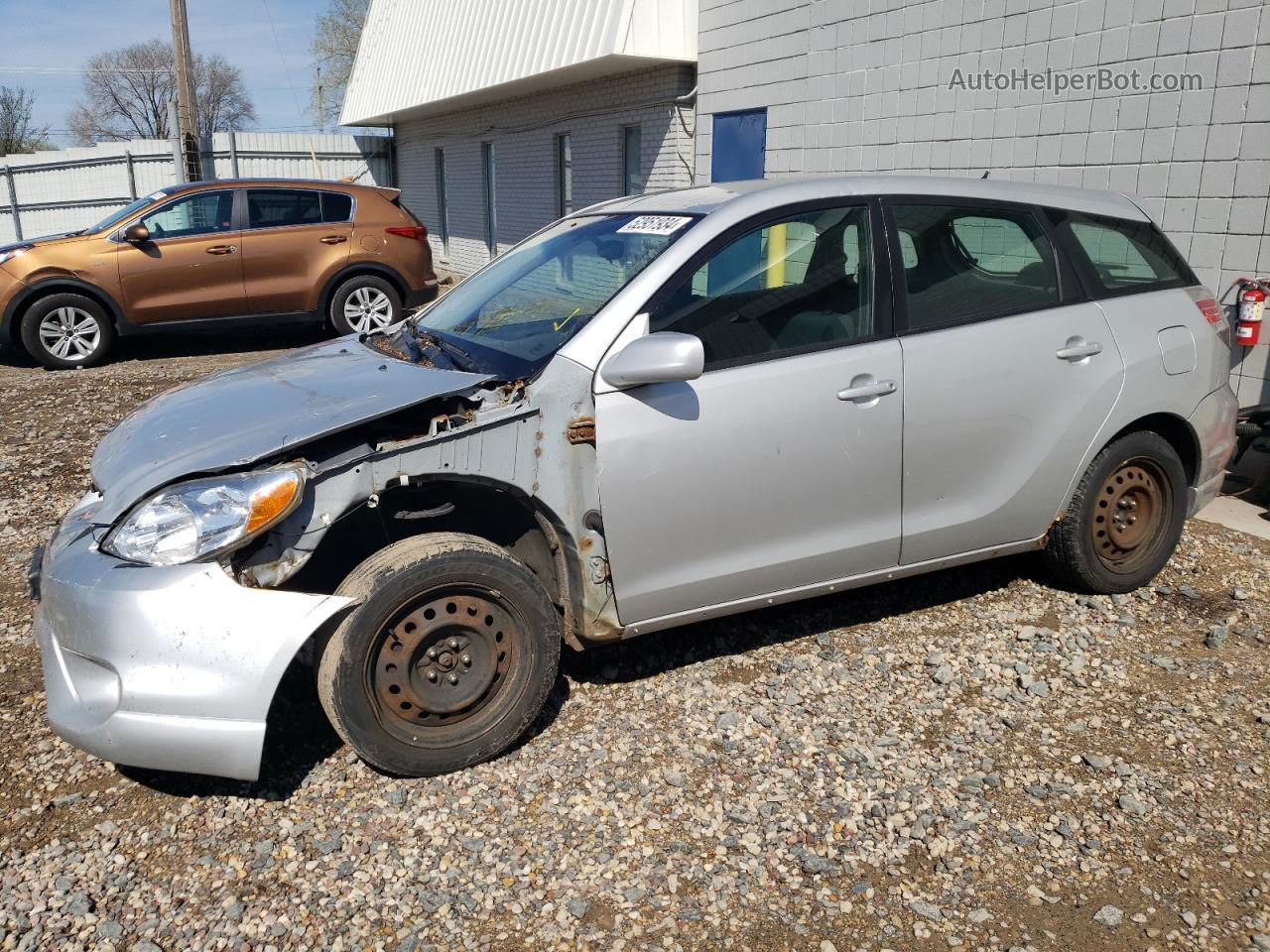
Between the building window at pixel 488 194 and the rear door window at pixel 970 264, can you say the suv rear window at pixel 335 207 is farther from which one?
the rear door window at pixel 970 264

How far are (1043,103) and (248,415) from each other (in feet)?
20.3

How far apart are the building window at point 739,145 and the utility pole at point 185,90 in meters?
12.8

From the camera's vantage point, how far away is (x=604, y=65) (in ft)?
38.0

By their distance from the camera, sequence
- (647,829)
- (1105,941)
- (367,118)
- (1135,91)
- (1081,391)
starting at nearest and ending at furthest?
1. (1105,941)
2. (647,829)
3. (1081,391)
4. (1135,91)
5. (367,118)

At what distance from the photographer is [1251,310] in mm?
5957

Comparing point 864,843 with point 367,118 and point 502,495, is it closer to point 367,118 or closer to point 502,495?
point 502,495

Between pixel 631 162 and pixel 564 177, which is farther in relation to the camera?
pixel 564 177

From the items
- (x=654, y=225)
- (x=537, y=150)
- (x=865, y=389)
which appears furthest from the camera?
(x=537, y=150)

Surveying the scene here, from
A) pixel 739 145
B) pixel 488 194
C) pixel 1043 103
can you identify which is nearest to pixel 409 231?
pixel 739 145

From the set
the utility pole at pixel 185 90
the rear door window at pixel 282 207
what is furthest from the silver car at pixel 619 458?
the utility pole at pixel 185 90

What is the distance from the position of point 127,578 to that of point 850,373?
2.44 metres

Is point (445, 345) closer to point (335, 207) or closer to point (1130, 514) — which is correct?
point (1130, 514)

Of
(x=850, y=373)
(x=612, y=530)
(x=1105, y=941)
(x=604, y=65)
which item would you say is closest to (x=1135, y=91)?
(x=850, y=373)

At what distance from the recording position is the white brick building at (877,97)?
618 cm
